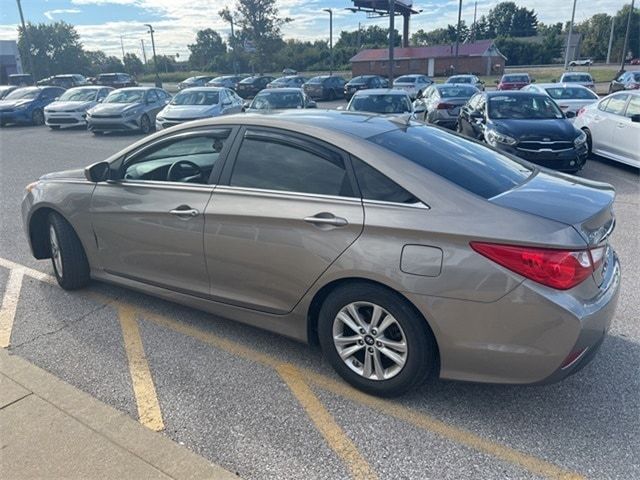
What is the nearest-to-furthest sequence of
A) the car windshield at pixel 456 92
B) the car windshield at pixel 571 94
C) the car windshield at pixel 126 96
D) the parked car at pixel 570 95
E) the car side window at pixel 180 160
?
the car side window at pixel 180 160 < the parked car at pixel 570 95 < the car windshield at pixel 571 94 < the car windshield at pixel 456 92 < the car windshield at pixel 126 96

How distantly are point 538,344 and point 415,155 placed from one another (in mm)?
1238

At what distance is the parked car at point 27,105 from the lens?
828 inches

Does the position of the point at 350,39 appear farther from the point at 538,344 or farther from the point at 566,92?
the point at 538,344

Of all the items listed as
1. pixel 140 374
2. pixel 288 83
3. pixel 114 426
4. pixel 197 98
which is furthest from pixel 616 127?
pixel 288 83

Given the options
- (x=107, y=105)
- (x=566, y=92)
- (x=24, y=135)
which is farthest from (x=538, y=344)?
(x=24, y=135)

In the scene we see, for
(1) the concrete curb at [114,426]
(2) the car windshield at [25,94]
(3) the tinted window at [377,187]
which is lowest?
(1) the concrete curb at [114,426]

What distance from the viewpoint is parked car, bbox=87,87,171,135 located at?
16.7 m

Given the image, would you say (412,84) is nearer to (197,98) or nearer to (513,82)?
(513,82)

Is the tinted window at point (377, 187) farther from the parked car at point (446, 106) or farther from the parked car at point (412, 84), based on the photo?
the parked car at point (412, 84)

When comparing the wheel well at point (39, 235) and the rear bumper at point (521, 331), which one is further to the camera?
the wheel well at point (39, 235)

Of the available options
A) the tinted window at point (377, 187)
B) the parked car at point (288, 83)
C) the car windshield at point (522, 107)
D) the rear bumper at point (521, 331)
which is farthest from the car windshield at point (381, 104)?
the parked car at point (288, 83)

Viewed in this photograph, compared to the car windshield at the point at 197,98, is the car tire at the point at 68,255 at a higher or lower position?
lower

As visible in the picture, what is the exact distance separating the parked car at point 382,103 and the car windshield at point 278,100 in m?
3.12

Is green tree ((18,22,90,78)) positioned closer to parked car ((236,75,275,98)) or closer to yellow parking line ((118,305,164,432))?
parked car ((236,75,275,98))
